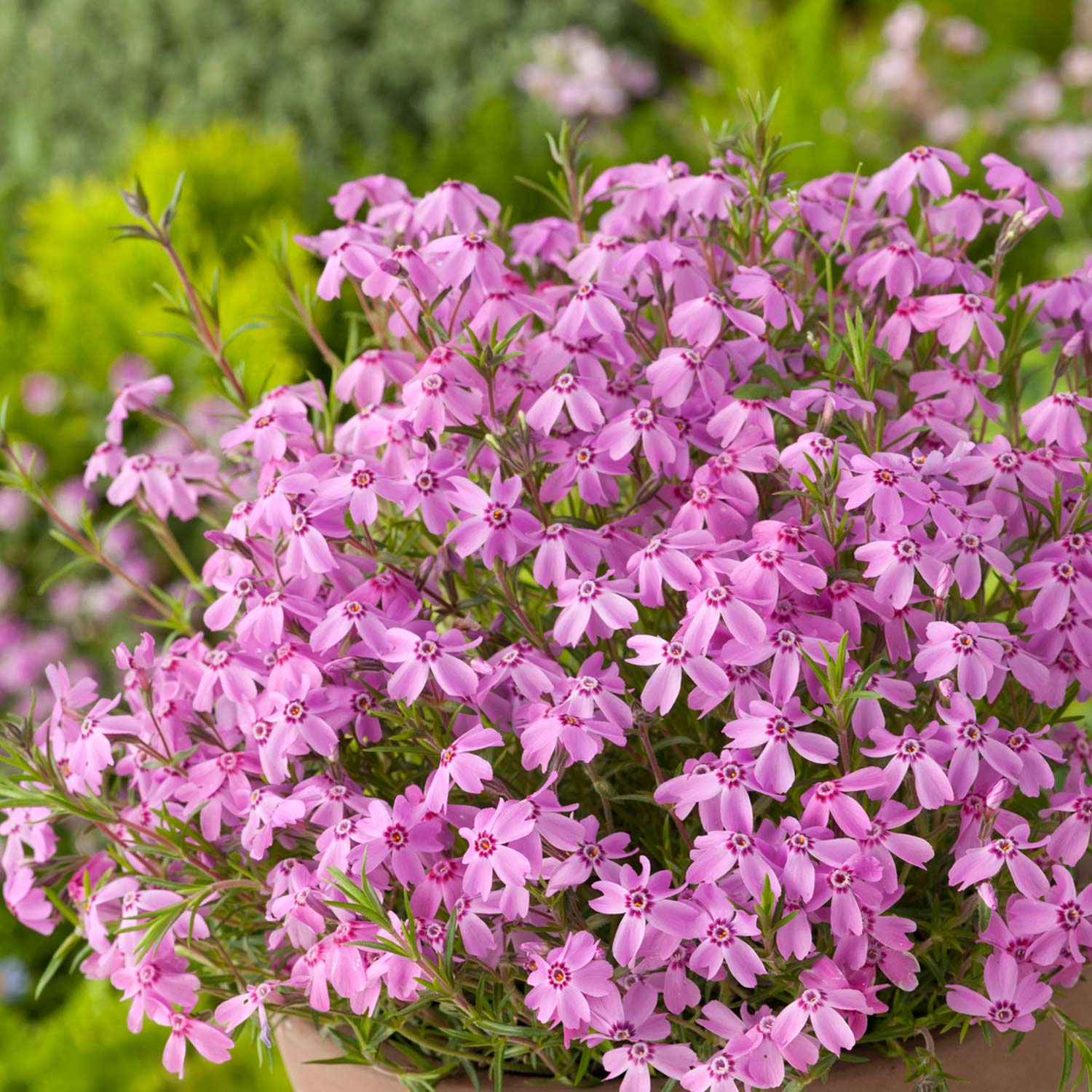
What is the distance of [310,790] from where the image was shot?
0.56 m

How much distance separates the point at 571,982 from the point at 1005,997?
173 millimetres

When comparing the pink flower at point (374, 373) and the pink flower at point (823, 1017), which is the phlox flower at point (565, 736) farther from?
the pink flower at point (374, 373)

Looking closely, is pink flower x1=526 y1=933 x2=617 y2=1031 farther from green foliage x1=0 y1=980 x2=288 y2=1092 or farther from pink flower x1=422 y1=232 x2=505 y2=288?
green foliage x1=0 y1=980 x2=288 y2=1092

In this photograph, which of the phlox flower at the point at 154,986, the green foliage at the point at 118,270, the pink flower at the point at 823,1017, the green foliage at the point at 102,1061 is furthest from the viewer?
the green foliage at the point at 118,270

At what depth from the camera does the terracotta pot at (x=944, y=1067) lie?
56 cm

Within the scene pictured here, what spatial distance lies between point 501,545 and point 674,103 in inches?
143

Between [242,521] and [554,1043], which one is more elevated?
[242,521]

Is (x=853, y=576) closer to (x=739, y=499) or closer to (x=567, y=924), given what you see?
(x=739, y=499)

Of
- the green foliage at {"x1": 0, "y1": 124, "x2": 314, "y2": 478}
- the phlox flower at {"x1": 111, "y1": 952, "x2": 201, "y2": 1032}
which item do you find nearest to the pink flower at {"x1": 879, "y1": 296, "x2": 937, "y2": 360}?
the phlox flower at {"x1": 111, "y1": 952, "x2": 201, "y2": 1032}

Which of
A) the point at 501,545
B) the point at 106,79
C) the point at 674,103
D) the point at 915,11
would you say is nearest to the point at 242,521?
the point at 501,545

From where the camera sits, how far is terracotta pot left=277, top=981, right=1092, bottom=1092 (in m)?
0.56

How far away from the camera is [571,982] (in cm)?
50

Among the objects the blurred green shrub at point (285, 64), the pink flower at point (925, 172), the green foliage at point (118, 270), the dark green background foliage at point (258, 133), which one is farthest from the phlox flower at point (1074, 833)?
the blurred green shrub at point (285, 64)

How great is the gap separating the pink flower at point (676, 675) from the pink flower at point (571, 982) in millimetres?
94
